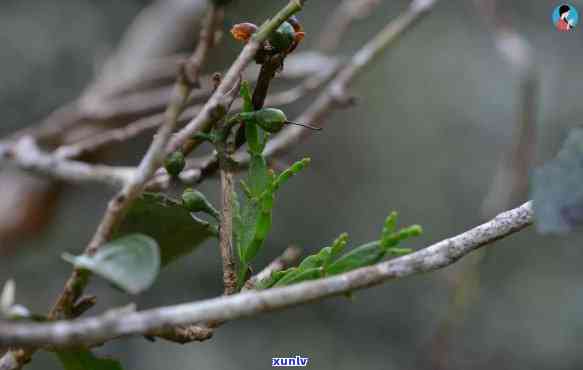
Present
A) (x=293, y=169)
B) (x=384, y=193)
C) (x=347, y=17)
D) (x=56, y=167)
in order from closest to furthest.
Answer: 1. (x=293, y=169)
2. (x=56, y=167)
3. (x=347, y=17)
4. (x=384, y=193)

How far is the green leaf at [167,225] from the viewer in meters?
0.46

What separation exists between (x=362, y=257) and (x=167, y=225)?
142 millimetres

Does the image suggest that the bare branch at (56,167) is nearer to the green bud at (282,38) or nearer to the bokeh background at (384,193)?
the green bud at (282,38)

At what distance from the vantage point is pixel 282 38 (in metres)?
0.40

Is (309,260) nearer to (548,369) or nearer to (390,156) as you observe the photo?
(548,369)

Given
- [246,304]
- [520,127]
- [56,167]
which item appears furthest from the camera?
[520,127]

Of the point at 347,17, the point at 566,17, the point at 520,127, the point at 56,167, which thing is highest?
the point at 347,17

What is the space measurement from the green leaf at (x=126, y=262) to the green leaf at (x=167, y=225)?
0.29 ft

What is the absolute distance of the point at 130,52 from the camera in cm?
187

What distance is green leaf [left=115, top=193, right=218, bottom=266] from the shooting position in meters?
0.46

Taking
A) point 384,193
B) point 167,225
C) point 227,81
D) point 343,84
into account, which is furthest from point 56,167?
point 384,193

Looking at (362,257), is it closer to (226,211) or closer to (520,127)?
(226,211)

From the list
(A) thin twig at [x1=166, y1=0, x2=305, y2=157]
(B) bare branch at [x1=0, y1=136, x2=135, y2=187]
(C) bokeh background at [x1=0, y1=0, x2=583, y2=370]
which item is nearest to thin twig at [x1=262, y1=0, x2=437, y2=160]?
(B) bare branch at [x1=0, y1=136, x2=135, y2=187]

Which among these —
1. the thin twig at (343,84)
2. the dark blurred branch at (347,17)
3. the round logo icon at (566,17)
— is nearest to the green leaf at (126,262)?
the round logo icon at (566,17)
